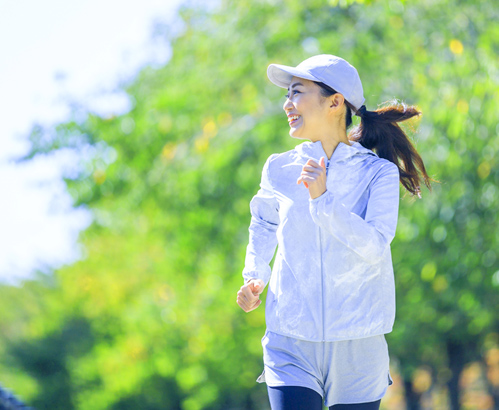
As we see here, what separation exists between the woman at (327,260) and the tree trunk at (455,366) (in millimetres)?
12461

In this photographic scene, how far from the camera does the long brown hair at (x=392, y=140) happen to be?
2.54 metres

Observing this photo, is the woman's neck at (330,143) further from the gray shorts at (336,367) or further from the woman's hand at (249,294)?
the gray shorts at (336,367)

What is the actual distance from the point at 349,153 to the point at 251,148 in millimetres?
5532

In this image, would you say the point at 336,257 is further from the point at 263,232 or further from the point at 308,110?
the point at 308,110

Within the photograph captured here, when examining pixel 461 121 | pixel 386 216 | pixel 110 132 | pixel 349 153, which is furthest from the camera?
pixel 110 132

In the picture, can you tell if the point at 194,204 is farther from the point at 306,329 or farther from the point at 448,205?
the point at 306,329

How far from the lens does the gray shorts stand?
89.1 inches

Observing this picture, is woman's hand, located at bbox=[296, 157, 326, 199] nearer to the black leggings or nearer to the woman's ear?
the woman's ear

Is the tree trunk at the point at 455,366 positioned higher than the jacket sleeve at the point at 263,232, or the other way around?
the jacket sleeve at the point at 263,232

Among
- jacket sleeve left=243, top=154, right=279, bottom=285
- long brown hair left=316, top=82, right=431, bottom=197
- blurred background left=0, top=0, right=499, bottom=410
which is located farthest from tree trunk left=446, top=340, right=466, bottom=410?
jacket sleeve left=243, top=154, right=279, bottom=285

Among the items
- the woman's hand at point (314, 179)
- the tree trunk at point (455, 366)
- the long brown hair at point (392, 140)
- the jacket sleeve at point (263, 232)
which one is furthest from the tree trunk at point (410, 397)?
the woman's hand at point (314, 179)

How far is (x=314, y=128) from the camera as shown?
243cm

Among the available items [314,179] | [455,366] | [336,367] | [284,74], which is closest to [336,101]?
[284,74]

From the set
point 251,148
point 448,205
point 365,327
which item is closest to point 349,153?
point 365,327
